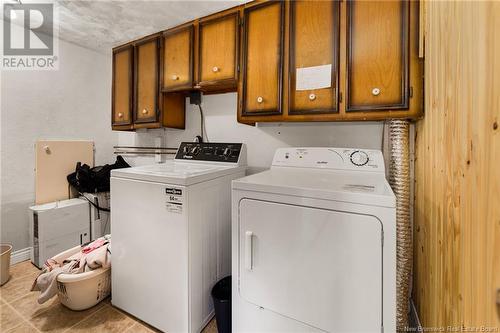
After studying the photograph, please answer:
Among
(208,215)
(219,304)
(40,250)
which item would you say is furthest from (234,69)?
(40,250)

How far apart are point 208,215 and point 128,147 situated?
1974 mm

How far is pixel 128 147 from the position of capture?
286cm

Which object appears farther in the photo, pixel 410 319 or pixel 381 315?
pixel 410 319

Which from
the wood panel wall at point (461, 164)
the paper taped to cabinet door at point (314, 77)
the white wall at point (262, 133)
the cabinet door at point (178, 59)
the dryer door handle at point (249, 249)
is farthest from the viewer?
the cabinet door at point (178, 59)

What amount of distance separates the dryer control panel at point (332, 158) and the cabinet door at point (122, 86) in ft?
5.52

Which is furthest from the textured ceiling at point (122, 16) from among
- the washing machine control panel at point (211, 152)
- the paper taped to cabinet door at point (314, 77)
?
the washing machine control panel at point (211, 152)

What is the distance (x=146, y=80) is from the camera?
2195 millimetres

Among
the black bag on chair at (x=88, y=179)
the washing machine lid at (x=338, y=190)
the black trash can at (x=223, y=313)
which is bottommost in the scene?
the black trash can at (x=223, y=313)

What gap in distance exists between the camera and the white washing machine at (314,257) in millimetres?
891

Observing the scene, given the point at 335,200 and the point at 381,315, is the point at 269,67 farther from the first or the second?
the point at 381,315

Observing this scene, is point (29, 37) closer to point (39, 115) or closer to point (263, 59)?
point (39, 115)

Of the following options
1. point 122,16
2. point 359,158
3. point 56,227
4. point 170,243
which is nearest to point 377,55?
point 359,158

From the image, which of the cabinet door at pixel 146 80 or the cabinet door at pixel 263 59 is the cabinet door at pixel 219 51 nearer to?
the cabinet door at pixel 263 59

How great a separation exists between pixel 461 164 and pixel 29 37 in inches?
144
